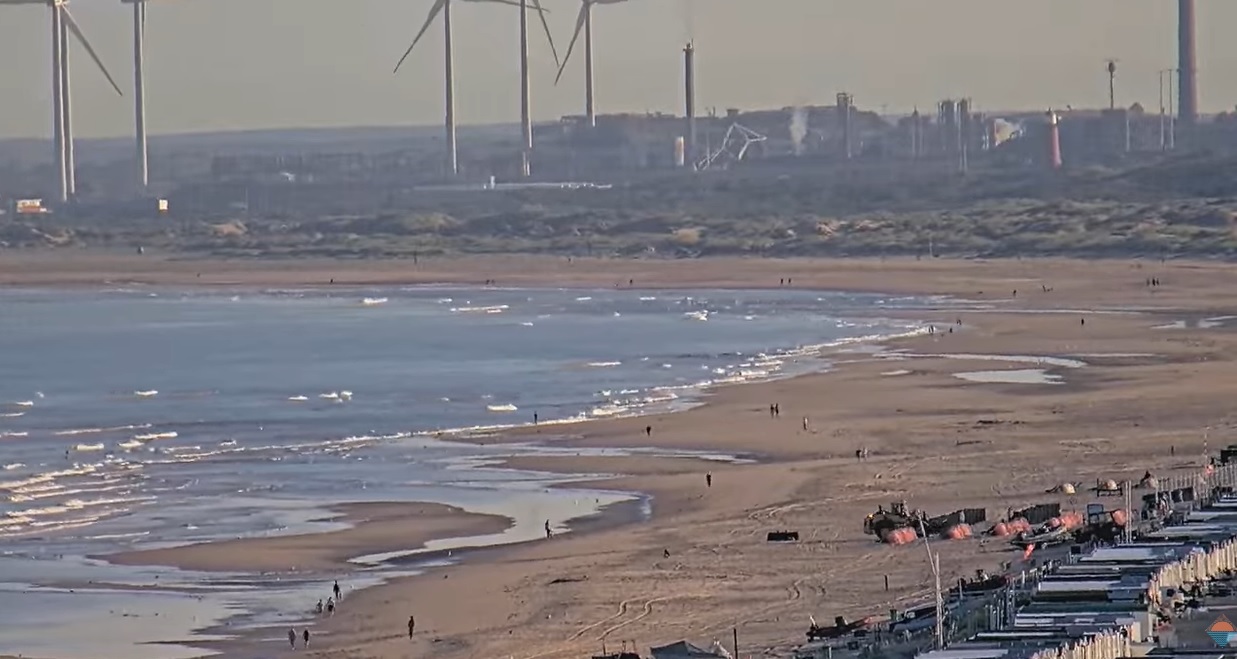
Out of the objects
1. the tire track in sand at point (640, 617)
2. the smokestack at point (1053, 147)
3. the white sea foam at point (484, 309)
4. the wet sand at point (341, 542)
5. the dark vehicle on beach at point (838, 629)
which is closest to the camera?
the dark vehicle on beach at point (838, 629)

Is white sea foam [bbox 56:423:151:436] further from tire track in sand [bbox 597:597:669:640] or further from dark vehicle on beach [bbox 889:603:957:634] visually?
dark vehicle on beach [bbox 889:603:957:634]

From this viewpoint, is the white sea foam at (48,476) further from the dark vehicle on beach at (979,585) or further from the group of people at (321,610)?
the dark vehicle on beach at (979,585)

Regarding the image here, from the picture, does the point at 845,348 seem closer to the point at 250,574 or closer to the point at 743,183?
the point at 250,574

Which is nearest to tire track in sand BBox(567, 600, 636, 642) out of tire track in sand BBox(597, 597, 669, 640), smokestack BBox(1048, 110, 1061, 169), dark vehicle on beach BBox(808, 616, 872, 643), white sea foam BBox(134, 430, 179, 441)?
tire track in sand BBox(597, 597, 669, 640)

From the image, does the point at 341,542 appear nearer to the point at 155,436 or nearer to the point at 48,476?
the point at 48,476

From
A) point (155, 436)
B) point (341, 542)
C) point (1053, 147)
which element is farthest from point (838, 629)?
point (1053, 147)

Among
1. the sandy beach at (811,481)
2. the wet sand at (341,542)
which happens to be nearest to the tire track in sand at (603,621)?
the sandy beach at (811,481)
